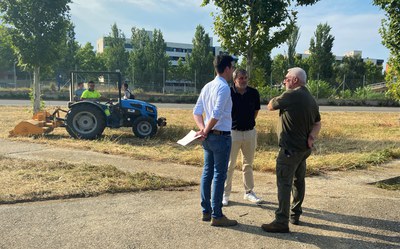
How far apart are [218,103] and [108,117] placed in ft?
22.5

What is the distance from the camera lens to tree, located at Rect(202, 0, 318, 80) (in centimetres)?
1002

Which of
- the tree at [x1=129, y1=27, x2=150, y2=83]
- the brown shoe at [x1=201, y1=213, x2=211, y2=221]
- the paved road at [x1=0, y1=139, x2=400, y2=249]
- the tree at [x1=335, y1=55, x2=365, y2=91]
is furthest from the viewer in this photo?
the tree at [x1=335, y1=55, x2=365, y2=91]

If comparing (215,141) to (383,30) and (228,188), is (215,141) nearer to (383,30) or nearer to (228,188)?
(228,188)

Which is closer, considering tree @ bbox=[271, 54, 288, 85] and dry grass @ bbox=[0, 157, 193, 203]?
dry grass @ bbox=[0, 157, 193, 203]

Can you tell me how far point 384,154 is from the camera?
26.0 feet

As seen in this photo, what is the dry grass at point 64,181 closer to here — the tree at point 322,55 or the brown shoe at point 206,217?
the brown shoe at point 206,217

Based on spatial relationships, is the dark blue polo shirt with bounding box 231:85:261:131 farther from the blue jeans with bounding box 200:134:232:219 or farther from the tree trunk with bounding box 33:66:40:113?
the tree trunk with bounding box 33:66:40:113

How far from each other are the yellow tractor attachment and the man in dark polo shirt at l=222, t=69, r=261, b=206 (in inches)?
277

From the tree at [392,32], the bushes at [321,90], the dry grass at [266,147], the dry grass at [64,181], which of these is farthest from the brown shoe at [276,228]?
the bushes at [321,90]

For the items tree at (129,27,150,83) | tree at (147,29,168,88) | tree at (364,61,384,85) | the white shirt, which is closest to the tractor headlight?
the white shirt

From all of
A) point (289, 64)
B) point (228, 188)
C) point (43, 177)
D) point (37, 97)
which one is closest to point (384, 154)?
point (228, 188)

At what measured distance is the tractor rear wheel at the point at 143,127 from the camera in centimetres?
1028

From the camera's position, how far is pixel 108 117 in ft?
33.1

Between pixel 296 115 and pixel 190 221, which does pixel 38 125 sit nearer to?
pixel 190 221
